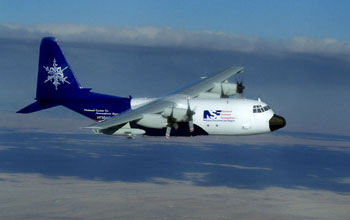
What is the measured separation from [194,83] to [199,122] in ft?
36.5

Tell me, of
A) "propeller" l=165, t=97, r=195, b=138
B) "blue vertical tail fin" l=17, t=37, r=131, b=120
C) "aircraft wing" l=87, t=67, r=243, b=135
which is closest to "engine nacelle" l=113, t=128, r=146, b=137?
"aircraft wing" l=87, t=67, r=243, b=135

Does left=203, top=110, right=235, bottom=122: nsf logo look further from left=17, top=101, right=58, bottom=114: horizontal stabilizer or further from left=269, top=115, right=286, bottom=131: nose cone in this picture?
left=17, top=101, right=58, bottom=114: horizontal stabilizer

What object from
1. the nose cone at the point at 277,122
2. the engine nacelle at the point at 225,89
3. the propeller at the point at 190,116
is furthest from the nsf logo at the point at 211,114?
the engine nacelle at the point at 225,89

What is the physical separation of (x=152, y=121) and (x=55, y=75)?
20653mm

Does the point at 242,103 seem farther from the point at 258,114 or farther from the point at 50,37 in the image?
the point at 50,37

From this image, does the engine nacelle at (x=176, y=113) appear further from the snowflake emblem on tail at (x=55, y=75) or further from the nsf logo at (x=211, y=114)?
the snowflake emblem on tail at (x=55, y=75)

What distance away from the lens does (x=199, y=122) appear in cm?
6122

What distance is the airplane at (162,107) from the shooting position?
5662 centimetres

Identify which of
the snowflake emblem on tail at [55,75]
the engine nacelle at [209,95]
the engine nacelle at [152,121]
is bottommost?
the engine nacelle at [152,121]

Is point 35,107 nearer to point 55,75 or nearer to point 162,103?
point 55,75

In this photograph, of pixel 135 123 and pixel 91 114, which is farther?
pixel 91 114

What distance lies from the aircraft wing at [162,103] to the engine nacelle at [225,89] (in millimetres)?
736

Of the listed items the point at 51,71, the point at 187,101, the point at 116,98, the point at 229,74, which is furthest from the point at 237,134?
the point at 51,71

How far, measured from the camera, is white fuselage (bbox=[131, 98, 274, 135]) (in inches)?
2387
